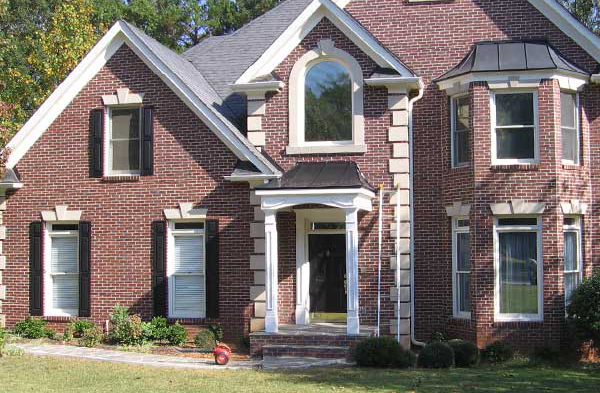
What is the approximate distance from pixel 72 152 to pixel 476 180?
9.42m

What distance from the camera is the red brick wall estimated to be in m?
19.5

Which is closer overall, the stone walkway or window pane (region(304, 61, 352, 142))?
the stone walkway

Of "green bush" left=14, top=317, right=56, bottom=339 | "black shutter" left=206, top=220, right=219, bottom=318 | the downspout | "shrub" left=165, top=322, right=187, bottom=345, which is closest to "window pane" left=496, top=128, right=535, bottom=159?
the downspout

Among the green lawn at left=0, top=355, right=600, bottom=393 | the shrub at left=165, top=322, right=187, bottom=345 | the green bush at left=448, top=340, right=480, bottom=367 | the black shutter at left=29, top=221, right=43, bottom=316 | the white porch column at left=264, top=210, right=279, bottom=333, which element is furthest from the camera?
Answer: the black shutter at left=29, top=221, right=43, bottom=316

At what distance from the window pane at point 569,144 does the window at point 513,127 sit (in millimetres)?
866

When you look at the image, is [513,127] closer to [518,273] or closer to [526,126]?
[526,126]

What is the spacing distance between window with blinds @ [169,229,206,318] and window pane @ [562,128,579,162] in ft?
27.5

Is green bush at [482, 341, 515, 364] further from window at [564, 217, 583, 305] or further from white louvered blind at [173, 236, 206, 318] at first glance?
white louvered blind at [173, 236, 206, 318]

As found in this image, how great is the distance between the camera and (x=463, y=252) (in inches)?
763

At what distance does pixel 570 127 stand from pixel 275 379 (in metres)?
9.06

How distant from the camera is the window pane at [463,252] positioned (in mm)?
19219

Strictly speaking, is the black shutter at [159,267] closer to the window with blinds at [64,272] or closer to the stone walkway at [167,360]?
the stone walkway at [167,360]

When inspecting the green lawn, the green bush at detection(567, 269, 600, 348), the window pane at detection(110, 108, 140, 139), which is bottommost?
the green lawn

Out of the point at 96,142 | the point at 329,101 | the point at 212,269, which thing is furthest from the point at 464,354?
the point at 96,142
